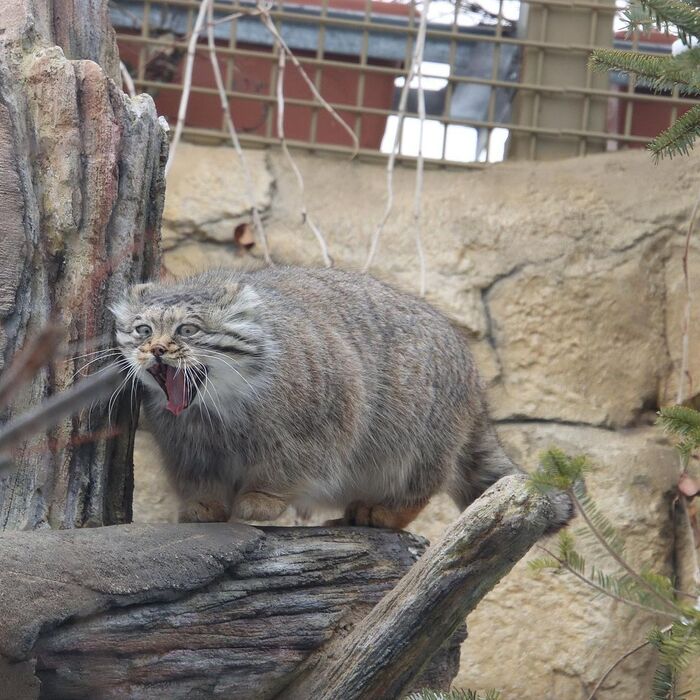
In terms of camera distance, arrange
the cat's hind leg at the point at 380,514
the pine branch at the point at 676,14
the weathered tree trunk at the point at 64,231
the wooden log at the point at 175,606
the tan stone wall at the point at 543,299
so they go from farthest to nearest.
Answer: the tan stone wall at the point at 543,299, the cat's hind leg at the point at 380,514, the weathered tree trunk at the point at 64,231, the pine branch at the point at 676,14, the wooden log at the point at 175,606

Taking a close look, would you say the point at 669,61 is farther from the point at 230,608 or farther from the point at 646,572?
the point at 230,608

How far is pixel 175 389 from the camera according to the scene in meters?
3.47

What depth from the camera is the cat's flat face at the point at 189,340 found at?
3391 mm

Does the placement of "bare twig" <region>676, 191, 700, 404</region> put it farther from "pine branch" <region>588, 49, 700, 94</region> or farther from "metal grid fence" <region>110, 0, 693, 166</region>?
"pine branch" <region>588, 49, 700, 94</region>

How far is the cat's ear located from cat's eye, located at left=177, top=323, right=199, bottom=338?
157mm

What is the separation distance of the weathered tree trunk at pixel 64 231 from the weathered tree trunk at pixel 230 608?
0.33 meters

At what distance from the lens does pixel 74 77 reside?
333 cm

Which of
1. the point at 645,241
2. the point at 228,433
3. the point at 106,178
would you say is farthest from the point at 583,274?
the point at 106,178

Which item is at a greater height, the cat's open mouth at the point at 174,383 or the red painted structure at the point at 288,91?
the red painted structure at the point at 288,91

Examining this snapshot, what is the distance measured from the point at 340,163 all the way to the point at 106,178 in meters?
2.70

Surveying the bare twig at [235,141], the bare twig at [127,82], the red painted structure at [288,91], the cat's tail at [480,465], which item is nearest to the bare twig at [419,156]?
the red painted structure at [288,91]

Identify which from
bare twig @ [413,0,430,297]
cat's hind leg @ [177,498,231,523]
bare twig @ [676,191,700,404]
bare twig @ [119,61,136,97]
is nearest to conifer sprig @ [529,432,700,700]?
cat's hind leg @ [177,498,231,523]

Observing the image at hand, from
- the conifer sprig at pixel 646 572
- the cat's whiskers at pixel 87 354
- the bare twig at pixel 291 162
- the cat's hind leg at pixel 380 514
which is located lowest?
the cat's hind leg at pixel 380 514

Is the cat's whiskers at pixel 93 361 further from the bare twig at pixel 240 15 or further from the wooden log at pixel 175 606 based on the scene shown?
the bare twig at pixel 240 15
